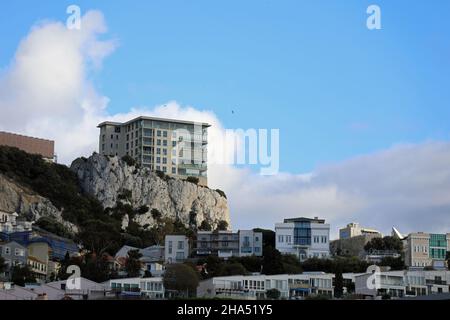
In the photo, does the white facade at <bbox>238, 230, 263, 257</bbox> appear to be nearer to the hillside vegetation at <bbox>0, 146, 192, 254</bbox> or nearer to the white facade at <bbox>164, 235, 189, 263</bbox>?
the white facade at <bbox>164, 235, 189, 263</bbox>

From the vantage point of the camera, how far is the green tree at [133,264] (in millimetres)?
35100

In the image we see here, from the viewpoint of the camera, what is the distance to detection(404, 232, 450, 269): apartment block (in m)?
44.8

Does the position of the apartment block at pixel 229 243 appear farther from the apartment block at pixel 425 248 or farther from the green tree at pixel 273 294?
the green tree at pixel 273 294

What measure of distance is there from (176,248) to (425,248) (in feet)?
48.8

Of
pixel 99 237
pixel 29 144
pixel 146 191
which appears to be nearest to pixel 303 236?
pixel 99 237

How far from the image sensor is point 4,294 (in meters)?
19.4

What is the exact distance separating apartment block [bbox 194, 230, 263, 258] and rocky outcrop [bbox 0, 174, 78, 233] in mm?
9117

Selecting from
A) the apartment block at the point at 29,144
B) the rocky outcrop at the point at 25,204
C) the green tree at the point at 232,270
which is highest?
the apartment block at the point at 29,144

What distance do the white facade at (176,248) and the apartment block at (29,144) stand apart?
17623 mm

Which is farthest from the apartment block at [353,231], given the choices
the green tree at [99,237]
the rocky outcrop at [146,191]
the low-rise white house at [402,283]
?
the low-rise white house at [402,283]

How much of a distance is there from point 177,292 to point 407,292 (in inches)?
273

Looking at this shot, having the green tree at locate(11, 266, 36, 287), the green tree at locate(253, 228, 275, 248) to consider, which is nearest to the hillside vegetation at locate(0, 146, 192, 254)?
the green tree at locate(253, 228, 275, 248)
